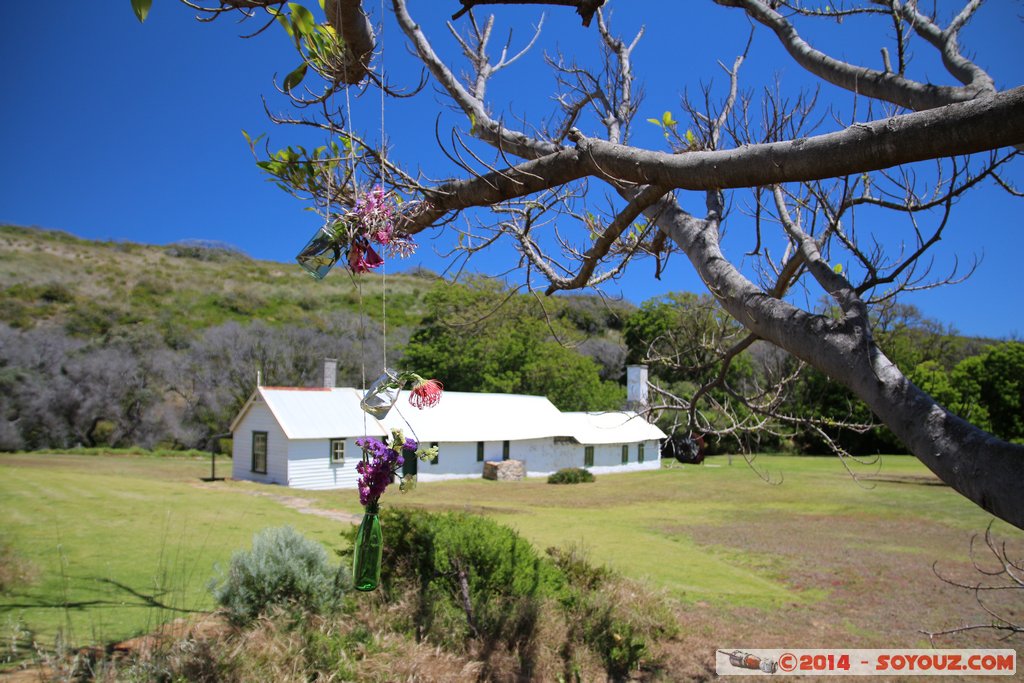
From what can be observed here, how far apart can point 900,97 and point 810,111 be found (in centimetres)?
113

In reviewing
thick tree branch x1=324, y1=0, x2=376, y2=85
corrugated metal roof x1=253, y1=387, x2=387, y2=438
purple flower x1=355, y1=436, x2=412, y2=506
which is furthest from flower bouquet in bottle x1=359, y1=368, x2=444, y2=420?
corrugated metal roof x1=253, y1=387, x2=387, y2=438

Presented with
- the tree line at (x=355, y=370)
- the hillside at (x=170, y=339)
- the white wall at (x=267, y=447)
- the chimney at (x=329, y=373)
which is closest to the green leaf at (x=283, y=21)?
the hillside at (x=170, y=339)

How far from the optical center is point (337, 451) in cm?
2370

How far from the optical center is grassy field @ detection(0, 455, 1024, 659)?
22.7 ft

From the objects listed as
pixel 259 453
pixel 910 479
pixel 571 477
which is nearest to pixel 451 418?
pixel 571 477

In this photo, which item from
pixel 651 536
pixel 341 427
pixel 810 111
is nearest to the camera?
pixel 810 111

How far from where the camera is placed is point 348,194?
3.11m

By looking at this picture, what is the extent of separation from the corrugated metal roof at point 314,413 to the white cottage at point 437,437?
4 cm

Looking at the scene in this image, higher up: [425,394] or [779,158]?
[779,158]

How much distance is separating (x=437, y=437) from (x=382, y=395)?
2487 cm

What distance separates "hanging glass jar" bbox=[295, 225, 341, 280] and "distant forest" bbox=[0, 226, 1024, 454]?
677 inches

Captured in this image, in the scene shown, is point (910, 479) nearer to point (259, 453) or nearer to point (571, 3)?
point (259, 453)

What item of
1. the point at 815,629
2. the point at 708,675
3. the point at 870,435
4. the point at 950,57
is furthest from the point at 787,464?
the point at 950,57

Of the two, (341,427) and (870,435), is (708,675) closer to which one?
(341,427)
